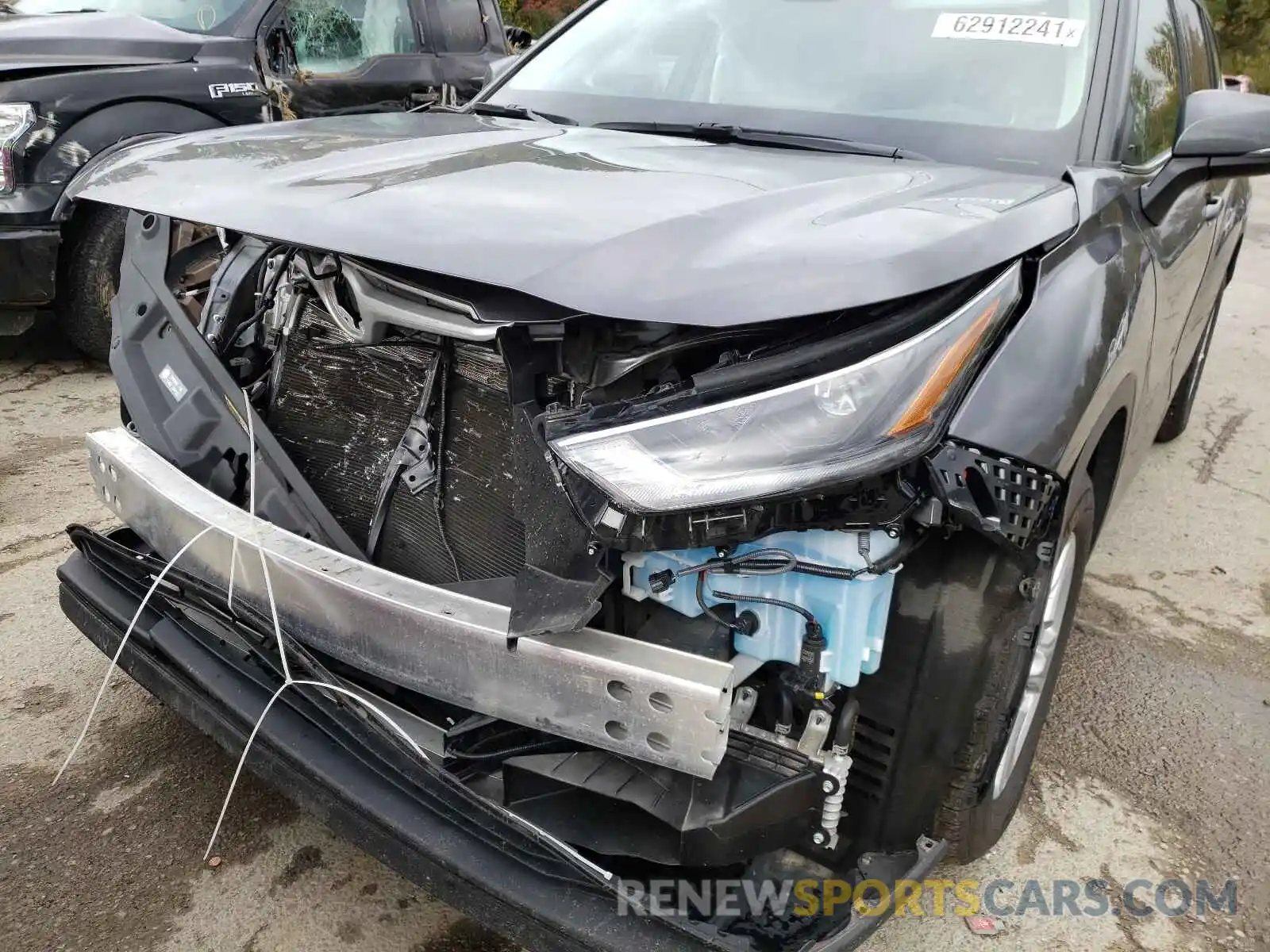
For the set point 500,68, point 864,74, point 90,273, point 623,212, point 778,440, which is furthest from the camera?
point 90,273

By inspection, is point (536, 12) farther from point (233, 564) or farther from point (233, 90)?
point (233, 564)

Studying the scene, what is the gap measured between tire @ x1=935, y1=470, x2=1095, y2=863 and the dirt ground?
0.31 metres

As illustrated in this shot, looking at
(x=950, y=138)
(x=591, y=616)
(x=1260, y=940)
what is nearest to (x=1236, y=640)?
(x=1260, y=940)

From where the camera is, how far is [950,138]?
2182 millimetres

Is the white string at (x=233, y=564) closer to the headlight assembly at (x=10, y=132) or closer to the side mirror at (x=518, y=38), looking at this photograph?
the headlight assembly at (x=10, y=132)

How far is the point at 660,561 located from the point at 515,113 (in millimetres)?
1706

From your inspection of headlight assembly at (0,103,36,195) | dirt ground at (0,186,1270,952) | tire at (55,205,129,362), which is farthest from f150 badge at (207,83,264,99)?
dirt ground at (0,186,1270,952)

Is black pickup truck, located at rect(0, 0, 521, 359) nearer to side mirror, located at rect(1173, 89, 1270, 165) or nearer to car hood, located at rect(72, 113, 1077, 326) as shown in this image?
car hood, located at rect(72, 113, 1077, 326)

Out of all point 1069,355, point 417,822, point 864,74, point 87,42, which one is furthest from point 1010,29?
point 87,42

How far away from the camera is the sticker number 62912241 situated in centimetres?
225

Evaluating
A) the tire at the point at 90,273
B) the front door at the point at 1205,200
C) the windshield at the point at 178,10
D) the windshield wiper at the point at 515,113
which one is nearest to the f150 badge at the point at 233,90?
the windshield at the point at 178,10

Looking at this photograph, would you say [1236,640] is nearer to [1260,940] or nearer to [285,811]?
[1260,940]

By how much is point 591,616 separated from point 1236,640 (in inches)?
97.1

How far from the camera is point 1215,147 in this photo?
2053 millimetres
